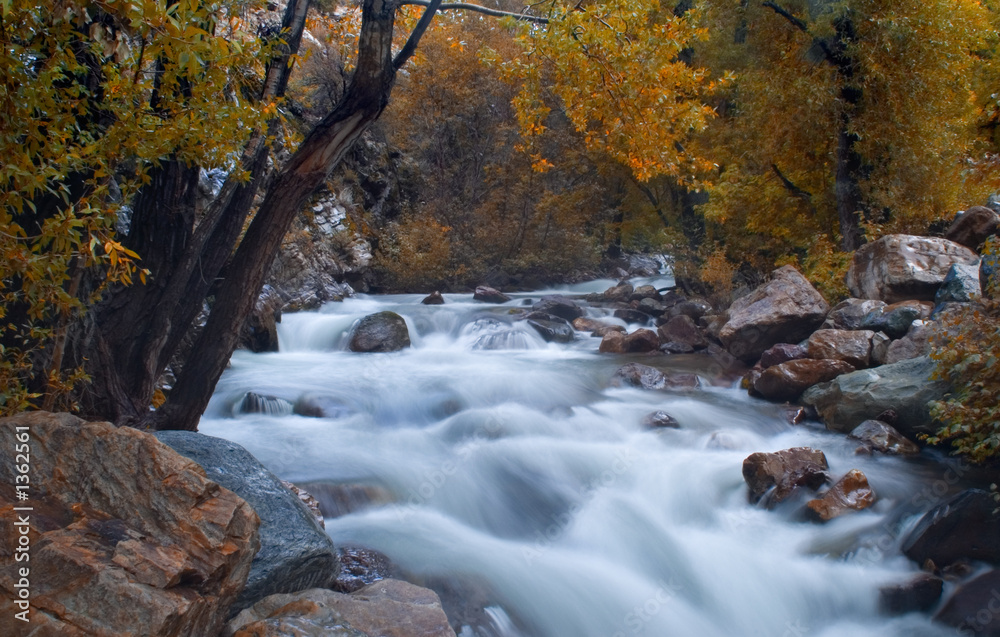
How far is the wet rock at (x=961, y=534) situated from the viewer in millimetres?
4859

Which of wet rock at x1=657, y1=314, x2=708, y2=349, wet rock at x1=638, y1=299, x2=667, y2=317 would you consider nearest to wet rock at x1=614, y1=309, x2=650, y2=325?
wet rock at x1=638, y1=299, x2=667, y2=317

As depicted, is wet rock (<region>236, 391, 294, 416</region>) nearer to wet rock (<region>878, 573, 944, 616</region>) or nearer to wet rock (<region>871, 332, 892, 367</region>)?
wet rock (<region>878, 573, 944, 616</region>)

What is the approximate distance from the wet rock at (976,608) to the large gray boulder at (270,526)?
4.41 m

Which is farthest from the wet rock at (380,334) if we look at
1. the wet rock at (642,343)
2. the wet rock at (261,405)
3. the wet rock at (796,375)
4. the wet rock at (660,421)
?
the wet rock at (796,375)

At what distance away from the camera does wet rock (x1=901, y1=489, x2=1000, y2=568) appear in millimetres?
4859

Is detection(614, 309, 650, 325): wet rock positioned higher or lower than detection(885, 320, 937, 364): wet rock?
lower

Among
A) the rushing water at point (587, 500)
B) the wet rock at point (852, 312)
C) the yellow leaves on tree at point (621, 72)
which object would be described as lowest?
the rushing water at point (587, 500)

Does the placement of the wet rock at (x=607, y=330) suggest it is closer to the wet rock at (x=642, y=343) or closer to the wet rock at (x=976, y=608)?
the wet rock at (x=642, y=343)

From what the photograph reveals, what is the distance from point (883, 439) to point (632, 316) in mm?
8930

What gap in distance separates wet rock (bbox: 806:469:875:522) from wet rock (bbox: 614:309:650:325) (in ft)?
31.7

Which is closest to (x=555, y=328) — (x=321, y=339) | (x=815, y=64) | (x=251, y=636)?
(x=321, y=339)

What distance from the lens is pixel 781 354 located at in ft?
32.9

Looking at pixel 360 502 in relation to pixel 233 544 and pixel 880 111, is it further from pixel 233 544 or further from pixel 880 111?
pixel 880 111

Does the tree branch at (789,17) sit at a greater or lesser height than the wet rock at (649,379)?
greater
